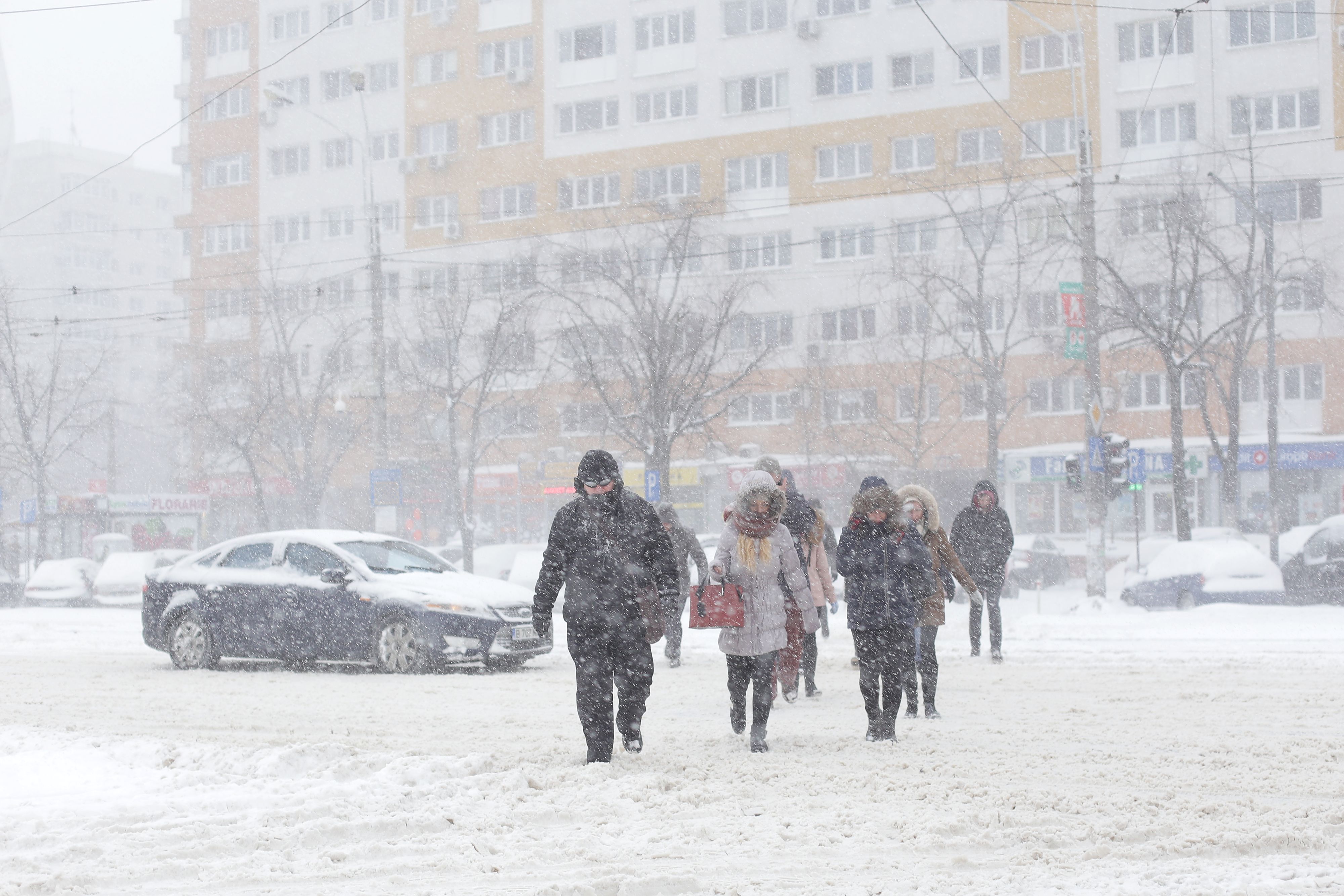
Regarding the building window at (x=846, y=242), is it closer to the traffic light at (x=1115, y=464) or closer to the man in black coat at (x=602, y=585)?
the traffic light at (x=1115, y=464)

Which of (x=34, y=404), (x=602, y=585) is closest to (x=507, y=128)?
(x=34, y=404)

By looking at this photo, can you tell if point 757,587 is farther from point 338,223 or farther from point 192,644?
point 338,223

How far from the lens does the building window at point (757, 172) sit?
48.4m

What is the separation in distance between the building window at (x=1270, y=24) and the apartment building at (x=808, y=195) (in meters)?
0.09

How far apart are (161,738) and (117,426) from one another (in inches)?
3037

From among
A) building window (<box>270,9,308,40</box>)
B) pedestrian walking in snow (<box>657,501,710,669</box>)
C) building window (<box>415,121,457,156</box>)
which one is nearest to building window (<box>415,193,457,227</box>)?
building window (<box>415,121,457,156</box>)

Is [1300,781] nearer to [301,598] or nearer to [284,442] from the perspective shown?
[301,598]

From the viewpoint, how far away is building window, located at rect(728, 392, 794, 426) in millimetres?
48281

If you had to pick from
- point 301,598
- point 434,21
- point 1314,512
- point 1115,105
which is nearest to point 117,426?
point 434,21

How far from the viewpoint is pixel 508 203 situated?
53375 mm

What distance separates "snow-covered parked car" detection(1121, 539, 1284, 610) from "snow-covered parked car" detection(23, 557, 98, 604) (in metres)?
22.8

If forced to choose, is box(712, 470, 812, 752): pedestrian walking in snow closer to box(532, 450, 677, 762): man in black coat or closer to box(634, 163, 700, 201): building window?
box(532, 450, 677, 762): man in black coat

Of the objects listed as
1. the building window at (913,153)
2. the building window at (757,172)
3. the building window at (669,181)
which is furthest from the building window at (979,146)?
the building window at (669,181)

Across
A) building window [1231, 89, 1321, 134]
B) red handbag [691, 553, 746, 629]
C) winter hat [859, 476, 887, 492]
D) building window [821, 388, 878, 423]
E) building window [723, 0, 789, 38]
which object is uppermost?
building window [723, 0, 789, 38]
